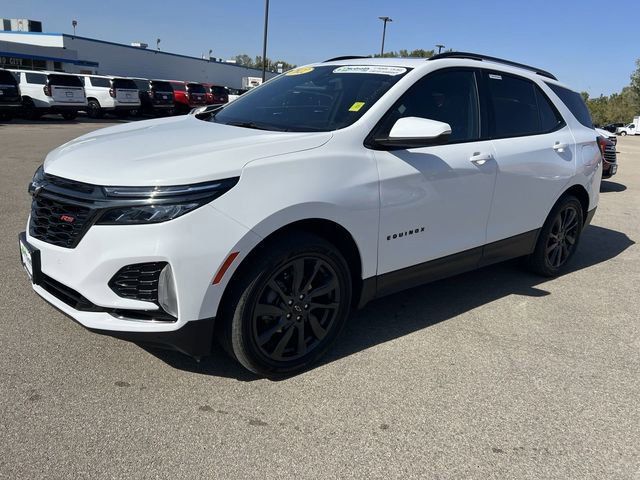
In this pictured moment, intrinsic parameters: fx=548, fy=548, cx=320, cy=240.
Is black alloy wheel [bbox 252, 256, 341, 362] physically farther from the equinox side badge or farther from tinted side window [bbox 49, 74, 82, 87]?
tinted side window [bbox 49, 74, 82, 87]

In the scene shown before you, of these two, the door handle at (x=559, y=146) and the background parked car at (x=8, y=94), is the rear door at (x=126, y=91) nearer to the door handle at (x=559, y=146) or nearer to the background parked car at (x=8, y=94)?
the background parked car at (x=8, y=94)

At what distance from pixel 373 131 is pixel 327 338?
1.27 meters

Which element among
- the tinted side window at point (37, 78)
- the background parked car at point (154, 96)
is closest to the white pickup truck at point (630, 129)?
the background parked car at point (154, 96)

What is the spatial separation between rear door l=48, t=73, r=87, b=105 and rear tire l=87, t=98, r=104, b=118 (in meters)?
2.41

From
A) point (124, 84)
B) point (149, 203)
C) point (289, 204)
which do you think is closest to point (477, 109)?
point (289, 204)

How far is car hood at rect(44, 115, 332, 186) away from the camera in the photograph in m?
2.62

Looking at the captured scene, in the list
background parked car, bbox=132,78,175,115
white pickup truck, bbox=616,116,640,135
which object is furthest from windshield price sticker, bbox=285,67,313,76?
white pickup truck, bbox=616,116,640,135

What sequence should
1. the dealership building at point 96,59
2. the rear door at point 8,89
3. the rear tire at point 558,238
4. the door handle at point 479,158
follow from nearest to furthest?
1. the door handle at point 479,158
2. the rear tire at point 558,238
3. the rear door at point 8,89
4. the dealership building at point 96,59

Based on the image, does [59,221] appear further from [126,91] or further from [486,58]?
[126,91]

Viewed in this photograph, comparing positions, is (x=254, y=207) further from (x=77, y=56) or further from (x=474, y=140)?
(x=77, y=56)

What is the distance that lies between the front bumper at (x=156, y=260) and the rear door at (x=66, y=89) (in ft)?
71.1

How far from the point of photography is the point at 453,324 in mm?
3988

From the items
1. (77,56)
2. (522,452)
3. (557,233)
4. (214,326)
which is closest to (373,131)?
(214,326)

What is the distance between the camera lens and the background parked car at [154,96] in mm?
26250
